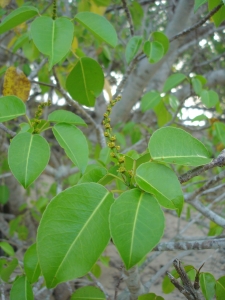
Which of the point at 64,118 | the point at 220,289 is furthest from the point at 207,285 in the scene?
the point at 64,118

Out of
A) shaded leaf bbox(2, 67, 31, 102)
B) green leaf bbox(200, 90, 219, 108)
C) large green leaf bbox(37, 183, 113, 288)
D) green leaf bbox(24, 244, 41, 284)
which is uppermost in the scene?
shaded leaf bbox(2, 67, 31, 102)

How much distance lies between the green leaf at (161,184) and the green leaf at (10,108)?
0.33 m

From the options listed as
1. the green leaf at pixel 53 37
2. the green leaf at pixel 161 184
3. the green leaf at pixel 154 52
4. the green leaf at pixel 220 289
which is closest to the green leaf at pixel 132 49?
the green leaf at pixel 154 52

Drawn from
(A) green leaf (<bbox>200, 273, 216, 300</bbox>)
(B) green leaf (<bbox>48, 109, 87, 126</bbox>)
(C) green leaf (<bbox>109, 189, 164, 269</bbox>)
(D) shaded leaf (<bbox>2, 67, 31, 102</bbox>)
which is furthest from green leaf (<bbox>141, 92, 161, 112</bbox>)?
(C) green leaf (<bbox>109, 189, 164, 269</bbox>)

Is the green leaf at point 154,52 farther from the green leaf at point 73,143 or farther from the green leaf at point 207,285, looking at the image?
the green leaf at point 207,285

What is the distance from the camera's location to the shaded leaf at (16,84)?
0.99 meters

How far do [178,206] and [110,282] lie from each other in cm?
155

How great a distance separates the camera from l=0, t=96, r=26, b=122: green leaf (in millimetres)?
710

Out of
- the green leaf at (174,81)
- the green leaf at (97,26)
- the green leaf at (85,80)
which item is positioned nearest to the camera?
the green leaf at (97,26)

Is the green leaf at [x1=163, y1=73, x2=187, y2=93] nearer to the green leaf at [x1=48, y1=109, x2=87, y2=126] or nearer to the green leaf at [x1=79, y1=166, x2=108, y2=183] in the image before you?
the green leaf at [x1=48, y1=109, x2=87, y2=126]

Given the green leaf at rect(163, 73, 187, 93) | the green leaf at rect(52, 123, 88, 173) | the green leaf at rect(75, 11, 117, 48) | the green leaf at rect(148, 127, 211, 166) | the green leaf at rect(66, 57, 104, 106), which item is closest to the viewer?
the green leaf at rect(148, 127, 211, 166)

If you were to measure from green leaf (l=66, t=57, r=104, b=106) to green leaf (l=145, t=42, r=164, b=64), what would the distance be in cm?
15

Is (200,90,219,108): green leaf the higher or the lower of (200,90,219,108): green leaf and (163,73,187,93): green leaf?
the lower

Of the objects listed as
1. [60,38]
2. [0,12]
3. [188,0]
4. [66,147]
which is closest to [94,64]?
[60,38]
